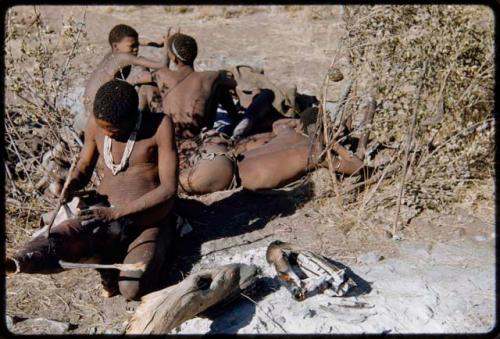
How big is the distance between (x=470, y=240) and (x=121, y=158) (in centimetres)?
238

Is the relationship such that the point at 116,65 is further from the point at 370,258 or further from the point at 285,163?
the point at 370,258

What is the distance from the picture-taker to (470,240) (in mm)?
4793

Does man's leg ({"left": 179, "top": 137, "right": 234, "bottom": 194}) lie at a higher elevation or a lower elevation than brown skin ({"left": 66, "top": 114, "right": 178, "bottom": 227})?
lower

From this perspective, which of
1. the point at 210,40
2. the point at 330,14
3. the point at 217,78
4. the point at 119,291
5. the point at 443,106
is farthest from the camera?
the point at 330,14

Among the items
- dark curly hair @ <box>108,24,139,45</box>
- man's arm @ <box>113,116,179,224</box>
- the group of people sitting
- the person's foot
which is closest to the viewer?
the group of people sitting

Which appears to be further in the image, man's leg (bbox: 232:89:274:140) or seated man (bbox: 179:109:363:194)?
man's leg (bbox: 232:89:274:140)

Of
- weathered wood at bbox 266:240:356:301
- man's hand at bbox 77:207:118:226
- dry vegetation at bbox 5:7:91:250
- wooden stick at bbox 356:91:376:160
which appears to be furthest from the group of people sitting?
weathered wood at bbox 266:240:356:301

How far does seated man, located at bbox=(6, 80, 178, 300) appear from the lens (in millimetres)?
3926

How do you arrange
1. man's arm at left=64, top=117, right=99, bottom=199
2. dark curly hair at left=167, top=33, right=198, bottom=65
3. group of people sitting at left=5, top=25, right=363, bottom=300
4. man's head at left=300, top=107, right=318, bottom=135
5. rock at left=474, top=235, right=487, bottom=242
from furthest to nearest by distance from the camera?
Answer: dark curly hair at left=167, top=33, right=198, bottom=65
man's head at left=300, top=107, right=318, bottom=135
rock at left=474, top=235, right=487, bottom=242
man's arm at left=64, top=117, right=99, bottom=199
group of people sitting at left=5, top=25, right=363, bottom=300

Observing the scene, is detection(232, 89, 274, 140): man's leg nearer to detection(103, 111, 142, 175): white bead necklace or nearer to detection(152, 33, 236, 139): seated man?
detection(152, 33, 236, 139): seated man

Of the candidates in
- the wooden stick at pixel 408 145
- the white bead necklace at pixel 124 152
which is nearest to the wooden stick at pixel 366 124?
the wooden stick at pixel 408 145

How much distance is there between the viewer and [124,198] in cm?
437

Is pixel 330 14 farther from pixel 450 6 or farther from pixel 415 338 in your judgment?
pixel 415 338

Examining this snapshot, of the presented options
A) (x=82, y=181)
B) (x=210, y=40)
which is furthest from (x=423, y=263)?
(x=210, y=40)
